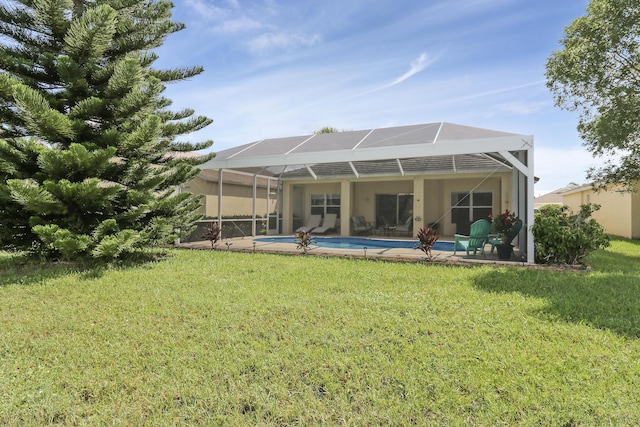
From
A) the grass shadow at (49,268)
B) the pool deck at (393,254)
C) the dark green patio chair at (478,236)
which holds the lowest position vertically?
the grass shadow at (49,268)

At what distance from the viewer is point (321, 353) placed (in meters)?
3.36

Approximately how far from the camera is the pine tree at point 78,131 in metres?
7.05

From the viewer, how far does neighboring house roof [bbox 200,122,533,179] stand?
825 cm

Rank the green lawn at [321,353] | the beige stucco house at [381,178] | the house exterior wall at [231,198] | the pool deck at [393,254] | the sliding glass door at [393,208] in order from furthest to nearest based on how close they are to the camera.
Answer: the sliding glass door at [393,208] → the house exterior wall at [231,198] → the beige stucco house at [381,178] → the pool deck at [393,254] → the green lawn at [321,353]

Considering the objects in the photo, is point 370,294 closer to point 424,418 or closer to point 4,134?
point 424,418

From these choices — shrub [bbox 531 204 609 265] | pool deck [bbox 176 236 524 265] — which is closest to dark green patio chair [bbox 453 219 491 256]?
pool deck [bbox 176 236 524 265]

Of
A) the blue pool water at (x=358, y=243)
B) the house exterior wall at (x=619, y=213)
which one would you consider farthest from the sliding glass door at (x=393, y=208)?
the house exterior wall at (x=619, y=213)

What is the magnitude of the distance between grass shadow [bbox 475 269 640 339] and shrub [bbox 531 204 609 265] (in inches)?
29.6

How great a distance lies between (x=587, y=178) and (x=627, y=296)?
379 inches

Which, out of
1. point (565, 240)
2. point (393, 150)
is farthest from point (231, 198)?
point (565, 240)

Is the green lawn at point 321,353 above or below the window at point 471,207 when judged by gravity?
below

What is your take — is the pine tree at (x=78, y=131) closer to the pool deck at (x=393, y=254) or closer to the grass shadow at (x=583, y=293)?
the pool deck at (x=393, y=254)

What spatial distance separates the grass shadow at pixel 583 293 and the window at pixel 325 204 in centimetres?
1187

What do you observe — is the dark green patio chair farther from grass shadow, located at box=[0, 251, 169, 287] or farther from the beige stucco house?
grass shadow, located at box=[0, 251, 169, 287]
